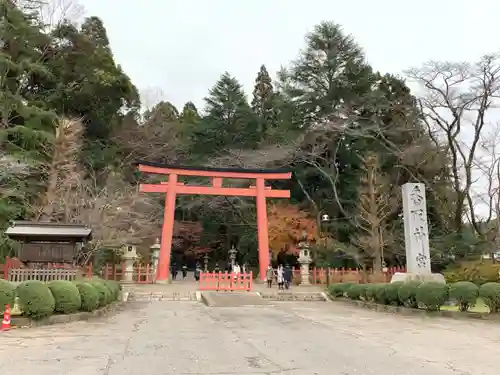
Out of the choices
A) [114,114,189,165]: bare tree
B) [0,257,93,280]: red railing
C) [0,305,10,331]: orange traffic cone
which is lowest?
[0,305,10,331]: orange traffic cone

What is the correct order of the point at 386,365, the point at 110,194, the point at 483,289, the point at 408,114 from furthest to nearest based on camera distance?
the point at 408,114
the point at 110,194
the point at 483,289
the point at 386,365

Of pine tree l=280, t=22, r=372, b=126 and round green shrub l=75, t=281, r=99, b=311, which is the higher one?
pine tree l=280, t=22, r=372, b=126

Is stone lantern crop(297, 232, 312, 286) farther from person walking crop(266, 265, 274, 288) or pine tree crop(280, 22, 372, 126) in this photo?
pine tree crop(280, 22, 372, 126)

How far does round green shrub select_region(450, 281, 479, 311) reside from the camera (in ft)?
Answer: 38.3

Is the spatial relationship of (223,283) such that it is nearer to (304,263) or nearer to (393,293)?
(304,263)

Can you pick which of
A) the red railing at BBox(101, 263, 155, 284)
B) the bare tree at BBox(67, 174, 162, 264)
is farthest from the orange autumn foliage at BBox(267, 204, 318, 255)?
the red railing at BBox(101, 263, 155, 284)

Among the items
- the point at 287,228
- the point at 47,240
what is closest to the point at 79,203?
the point at 47,240

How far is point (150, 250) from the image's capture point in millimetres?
29984

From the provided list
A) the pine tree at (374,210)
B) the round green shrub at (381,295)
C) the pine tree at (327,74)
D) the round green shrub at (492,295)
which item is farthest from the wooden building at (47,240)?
the pine tree at (327,74)

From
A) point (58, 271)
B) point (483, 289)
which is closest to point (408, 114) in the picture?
point (483, 289)

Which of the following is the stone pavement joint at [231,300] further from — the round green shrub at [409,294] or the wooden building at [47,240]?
the wooden building at [47,240]

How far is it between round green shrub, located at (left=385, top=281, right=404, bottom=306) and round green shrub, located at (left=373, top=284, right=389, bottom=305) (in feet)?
0.47

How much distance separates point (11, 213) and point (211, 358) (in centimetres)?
1921

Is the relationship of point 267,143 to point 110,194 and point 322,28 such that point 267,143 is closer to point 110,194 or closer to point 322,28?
point 322,28
